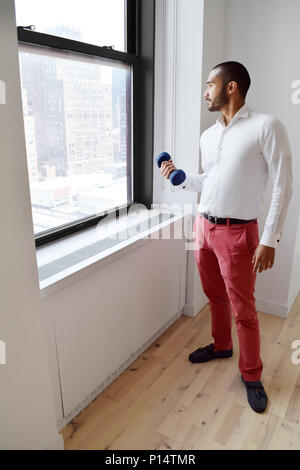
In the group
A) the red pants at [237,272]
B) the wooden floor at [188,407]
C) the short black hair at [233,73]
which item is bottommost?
the wooden floor at [188,407]

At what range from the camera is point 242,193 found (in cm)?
177

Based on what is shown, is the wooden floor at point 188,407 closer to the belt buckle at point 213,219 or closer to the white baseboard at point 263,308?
the white baseboard at point 263,308

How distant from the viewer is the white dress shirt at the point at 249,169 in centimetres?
164

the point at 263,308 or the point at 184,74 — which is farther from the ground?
the point at 184,74

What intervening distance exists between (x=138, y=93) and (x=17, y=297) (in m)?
1.73

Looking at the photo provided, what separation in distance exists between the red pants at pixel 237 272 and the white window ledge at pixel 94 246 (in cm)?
35

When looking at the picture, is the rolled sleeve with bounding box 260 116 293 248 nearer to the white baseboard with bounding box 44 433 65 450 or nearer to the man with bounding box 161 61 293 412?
the man with bounding box 161 61 293 412

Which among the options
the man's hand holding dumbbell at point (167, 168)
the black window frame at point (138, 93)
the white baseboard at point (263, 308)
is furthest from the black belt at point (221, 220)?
the white baseboard at point (263, 308)

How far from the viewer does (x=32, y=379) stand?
141 cm

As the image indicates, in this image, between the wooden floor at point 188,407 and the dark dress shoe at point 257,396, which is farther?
the dark dress shoe at point 257,396

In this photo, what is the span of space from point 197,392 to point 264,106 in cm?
191

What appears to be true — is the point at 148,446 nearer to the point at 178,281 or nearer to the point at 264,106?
the point at 178,281

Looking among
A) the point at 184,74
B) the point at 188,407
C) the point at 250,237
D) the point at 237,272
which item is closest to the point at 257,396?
the point at 188,407

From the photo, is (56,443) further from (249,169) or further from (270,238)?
(249,169)
